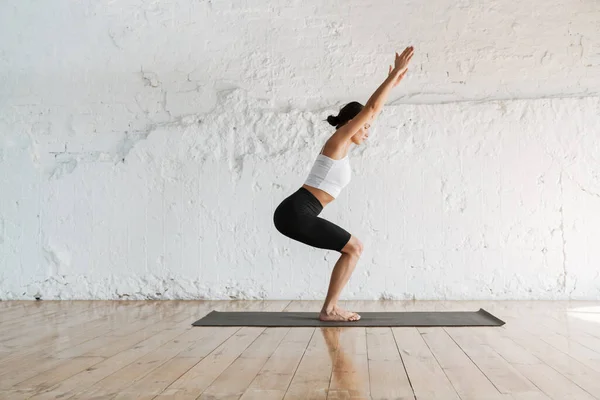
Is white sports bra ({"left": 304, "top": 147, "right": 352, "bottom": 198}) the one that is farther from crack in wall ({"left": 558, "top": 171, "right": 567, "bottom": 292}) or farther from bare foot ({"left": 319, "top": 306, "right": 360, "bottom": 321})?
crack in wall ({"left": 558, "top": 171, "right": 567, "bottom": 292})

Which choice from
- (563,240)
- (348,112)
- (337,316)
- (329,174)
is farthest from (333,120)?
(563,240)

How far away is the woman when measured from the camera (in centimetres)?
355

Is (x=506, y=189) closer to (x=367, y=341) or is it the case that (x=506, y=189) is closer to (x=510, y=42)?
(x=510, y=42)

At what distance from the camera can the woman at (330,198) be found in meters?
3.55

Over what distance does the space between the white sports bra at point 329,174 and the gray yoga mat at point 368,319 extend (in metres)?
0.77

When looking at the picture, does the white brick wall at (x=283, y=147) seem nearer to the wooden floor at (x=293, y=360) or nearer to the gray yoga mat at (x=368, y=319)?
the gray yoga mat at (x=368, y=319)

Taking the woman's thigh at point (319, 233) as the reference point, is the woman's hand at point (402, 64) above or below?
above

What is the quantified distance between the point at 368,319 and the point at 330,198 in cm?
75

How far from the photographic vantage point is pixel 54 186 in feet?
17.4

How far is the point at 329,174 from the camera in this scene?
3627mm

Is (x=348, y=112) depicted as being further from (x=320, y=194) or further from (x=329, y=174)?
(x=320, y=194)

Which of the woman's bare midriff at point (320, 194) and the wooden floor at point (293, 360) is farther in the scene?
the woman's bare midriff at point (320, 194)

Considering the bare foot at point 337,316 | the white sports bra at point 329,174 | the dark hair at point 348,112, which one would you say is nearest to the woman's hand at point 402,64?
the dark hair at point 348,112

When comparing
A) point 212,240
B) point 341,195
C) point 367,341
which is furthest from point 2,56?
point 367,341
